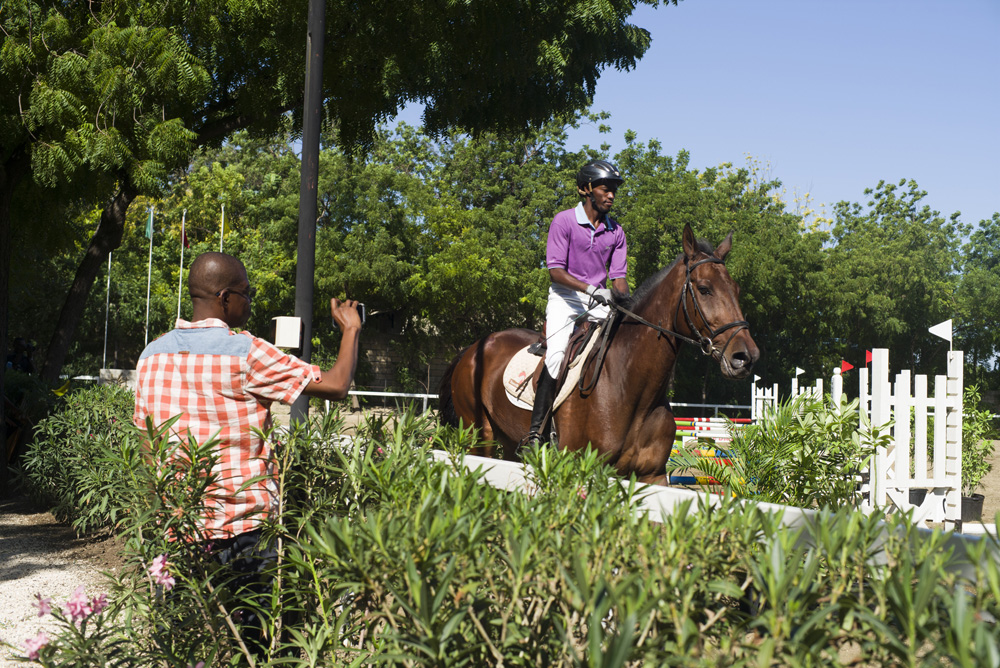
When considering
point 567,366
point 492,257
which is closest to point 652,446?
point 567,366

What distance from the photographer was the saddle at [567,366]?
6.35 meters

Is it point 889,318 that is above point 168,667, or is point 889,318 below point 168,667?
above

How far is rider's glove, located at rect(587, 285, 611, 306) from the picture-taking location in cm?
632

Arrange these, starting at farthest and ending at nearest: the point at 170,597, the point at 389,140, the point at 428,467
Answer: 1. the point at 389,140
2. the point at 170,597
3. the point at 428,467

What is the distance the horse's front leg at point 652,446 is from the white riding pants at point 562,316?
2.45 feet

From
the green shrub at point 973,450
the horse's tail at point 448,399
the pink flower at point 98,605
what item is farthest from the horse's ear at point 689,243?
the green shrub at point 973,450

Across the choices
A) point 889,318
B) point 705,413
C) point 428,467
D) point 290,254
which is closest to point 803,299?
point 889,318

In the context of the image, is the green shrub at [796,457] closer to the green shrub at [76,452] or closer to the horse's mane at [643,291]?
the horse's mane at [643,291]

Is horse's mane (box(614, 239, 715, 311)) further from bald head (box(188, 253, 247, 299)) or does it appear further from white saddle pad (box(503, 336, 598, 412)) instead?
bald head (box(188, 253, 247, 299))

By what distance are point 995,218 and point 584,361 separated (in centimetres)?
8280

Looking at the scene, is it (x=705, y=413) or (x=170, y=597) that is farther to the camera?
(x=705, y=413)

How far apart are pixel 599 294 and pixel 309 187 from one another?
2.56m

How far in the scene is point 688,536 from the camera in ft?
6.92

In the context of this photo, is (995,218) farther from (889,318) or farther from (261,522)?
(261,522)
